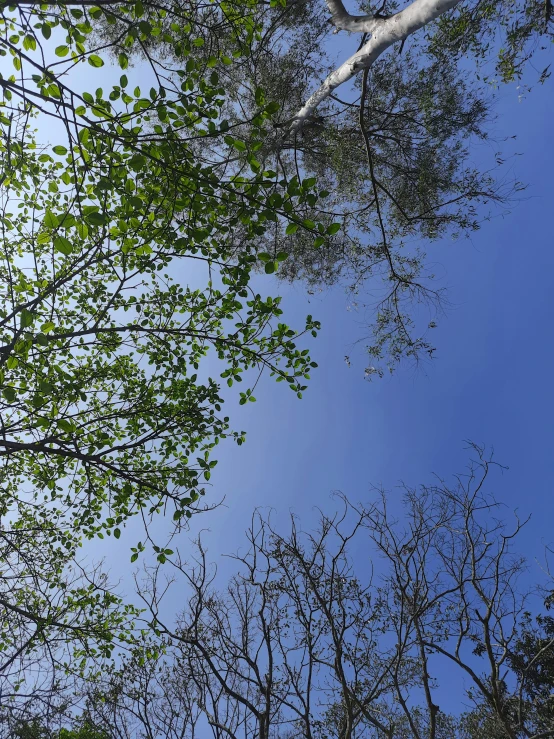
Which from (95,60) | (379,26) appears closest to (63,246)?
(95,60)

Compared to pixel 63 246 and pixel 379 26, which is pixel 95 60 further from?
pixel 379 26

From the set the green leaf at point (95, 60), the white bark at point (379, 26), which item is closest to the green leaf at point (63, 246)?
the green leaf at point (95, 60)

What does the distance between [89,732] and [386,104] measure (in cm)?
1384

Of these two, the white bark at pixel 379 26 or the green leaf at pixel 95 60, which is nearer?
the green leaf at pixel 95 60

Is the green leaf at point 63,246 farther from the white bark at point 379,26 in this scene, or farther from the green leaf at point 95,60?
the white bark at point 379,26

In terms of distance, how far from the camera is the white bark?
4855 millimetres

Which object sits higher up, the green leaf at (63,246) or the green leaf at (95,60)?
the green leaf at (95,60)

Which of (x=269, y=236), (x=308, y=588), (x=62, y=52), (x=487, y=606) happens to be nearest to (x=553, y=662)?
(x=487, y=606)

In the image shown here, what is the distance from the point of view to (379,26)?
567cm

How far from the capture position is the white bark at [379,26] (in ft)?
15.9

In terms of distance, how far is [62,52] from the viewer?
3.04m

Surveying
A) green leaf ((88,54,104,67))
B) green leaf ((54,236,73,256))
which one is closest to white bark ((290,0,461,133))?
green leaf ((88,54,104,67))

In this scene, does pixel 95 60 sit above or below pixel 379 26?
below

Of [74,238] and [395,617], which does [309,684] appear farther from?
[74,238]
